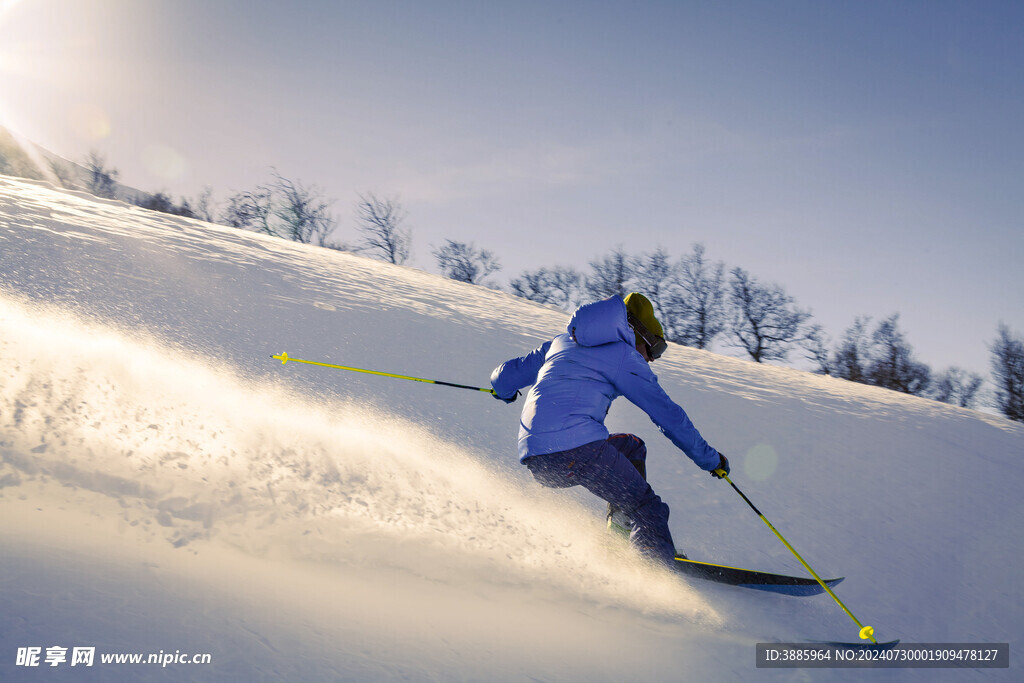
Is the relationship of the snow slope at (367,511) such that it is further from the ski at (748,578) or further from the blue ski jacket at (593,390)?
the blue ski jacket at (593,390)

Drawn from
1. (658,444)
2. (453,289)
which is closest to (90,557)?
(658,444)

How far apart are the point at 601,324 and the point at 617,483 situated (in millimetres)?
882

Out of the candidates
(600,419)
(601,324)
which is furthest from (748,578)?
(601,324)

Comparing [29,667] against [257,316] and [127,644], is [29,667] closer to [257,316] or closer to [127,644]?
[127,644]

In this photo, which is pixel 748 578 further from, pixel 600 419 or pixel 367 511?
pixel 367 511

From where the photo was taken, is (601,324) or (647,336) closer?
(601,324)

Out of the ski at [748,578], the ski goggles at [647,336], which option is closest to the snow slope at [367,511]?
the ski at [748,578]

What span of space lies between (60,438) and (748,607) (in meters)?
3.92

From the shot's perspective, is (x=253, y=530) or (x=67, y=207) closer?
(x=253, y=530)

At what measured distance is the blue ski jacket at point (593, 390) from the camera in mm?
2951

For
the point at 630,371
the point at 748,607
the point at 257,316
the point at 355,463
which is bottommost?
the point at 748,607

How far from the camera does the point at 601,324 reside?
9.73 feet

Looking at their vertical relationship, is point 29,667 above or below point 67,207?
below

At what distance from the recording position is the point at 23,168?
44.9 meters
